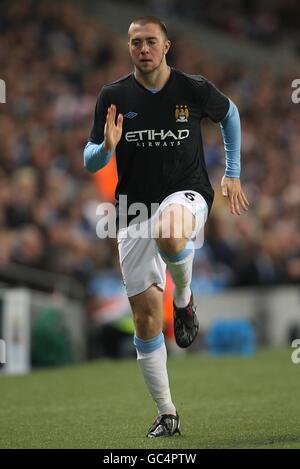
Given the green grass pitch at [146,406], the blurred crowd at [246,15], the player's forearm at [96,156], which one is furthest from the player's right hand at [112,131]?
the blurred crowd at [246,15]

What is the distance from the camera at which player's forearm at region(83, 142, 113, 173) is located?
6199 millimetres

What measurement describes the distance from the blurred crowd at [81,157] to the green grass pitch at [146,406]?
2.41 meters

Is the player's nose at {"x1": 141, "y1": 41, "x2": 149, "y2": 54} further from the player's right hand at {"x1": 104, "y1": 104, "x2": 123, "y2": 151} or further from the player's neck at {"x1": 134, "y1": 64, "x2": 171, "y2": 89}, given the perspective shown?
the player's right hand at {"x1": 104, "y1": 104, "x2": 123, "y2": 151}

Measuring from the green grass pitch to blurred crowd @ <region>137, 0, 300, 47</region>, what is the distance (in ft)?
37.8

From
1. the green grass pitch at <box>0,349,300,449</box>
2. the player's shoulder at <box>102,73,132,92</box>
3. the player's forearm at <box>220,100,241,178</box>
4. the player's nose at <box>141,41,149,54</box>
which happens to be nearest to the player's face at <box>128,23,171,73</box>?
the player's nose at <box>141,41,149,54</box>

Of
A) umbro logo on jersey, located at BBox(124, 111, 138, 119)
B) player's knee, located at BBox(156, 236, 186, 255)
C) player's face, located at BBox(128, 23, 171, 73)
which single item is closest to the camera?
player's knee, located at BBox(156, 236, 186, 255)

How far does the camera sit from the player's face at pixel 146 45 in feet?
20.4

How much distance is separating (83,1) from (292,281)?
9719 millimetres

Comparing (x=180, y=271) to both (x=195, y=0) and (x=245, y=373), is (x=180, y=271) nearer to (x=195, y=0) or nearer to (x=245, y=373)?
(x=245, y=373)

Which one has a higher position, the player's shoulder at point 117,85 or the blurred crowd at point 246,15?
the blurred crowd at point 246,15

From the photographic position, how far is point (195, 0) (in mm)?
24234

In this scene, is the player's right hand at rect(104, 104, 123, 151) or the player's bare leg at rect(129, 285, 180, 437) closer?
the player's right hand at rect(104, 104, 123, 151)

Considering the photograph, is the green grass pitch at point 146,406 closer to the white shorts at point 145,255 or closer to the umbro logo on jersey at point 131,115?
the white shorts at point 145,255

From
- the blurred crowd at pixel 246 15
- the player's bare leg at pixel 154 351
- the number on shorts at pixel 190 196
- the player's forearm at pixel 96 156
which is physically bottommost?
the player's bare leg at pixel 154 351
